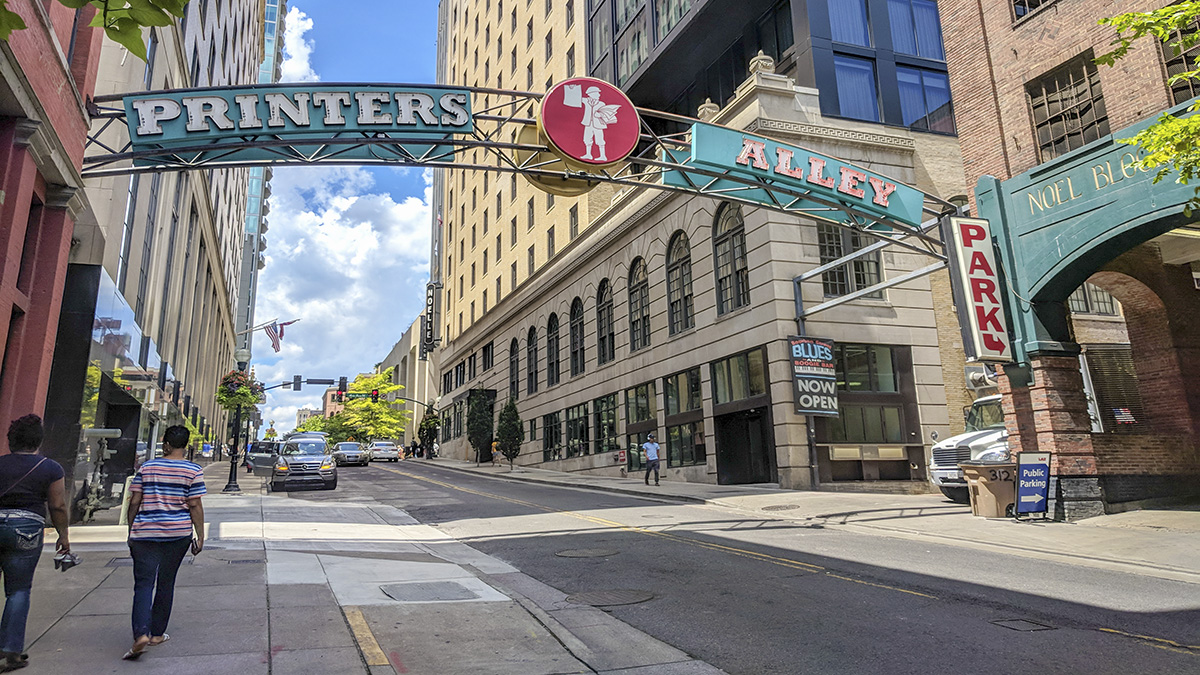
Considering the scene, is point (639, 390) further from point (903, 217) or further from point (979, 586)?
point (979, 586)

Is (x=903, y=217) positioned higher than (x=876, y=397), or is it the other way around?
(x=903, y=217)

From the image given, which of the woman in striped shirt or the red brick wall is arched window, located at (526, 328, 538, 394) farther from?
the woman in striped shirt

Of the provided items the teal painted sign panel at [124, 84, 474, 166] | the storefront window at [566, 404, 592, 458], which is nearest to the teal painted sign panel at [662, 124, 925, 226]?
the teal painted sign panel at [124, 84, 474, 166]

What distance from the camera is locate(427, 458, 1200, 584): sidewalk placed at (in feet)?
34.6

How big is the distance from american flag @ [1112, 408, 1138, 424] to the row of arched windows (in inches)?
457

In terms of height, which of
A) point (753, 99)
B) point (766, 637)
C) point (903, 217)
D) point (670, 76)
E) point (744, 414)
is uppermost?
point (670, 76)

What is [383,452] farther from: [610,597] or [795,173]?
[610,597]

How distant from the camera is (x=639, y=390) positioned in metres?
33.0

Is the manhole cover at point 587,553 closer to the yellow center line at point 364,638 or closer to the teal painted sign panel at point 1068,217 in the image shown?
the yellow center line at point 364,638

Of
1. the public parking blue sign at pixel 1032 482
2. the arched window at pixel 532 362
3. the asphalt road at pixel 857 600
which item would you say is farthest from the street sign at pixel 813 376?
the arched window at pixel 532 362

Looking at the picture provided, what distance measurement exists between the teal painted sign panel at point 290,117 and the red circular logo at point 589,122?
168 cm

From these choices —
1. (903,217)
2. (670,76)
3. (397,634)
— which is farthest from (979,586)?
(670,76)

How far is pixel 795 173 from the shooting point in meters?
16.0

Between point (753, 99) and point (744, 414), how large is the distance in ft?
37.3
